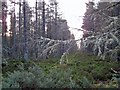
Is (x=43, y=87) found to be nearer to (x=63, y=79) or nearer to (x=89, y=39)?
(x=63, y=79)

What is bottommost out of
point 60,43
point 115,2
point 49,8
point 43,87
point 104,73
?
point 104,73

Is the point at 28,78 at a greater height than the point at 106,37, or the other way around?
the point at 106,37

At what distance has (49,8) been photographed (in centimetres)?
4681

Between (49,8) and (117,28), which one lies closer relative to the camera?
(117,28)

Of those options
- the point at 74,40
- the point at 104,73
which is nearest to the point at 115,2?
the point at 74,40

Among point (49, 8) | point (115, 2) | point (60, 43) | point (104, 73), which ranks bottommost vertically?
point (104, 73)

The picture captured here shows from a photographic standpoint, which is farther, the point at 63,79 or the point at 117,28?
the point at 63,79

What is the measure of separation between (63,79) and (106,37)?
3580mm

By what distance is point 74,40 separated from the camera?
3.46 m

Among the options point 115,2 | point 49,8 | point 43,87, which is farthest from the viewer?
point 49,8

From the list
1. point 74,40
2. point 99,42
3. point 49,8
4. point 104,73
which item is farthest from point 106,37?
point 49,8

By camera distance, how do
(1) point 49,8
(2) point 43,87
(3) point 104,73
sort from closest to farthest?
(2) point 43,87 → (3) point 104,73 → (1) point 49,8

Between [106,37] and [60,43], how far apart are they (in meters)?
0.65

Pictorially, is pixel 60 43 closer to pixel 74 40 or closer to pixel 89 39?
pixel 74 40
